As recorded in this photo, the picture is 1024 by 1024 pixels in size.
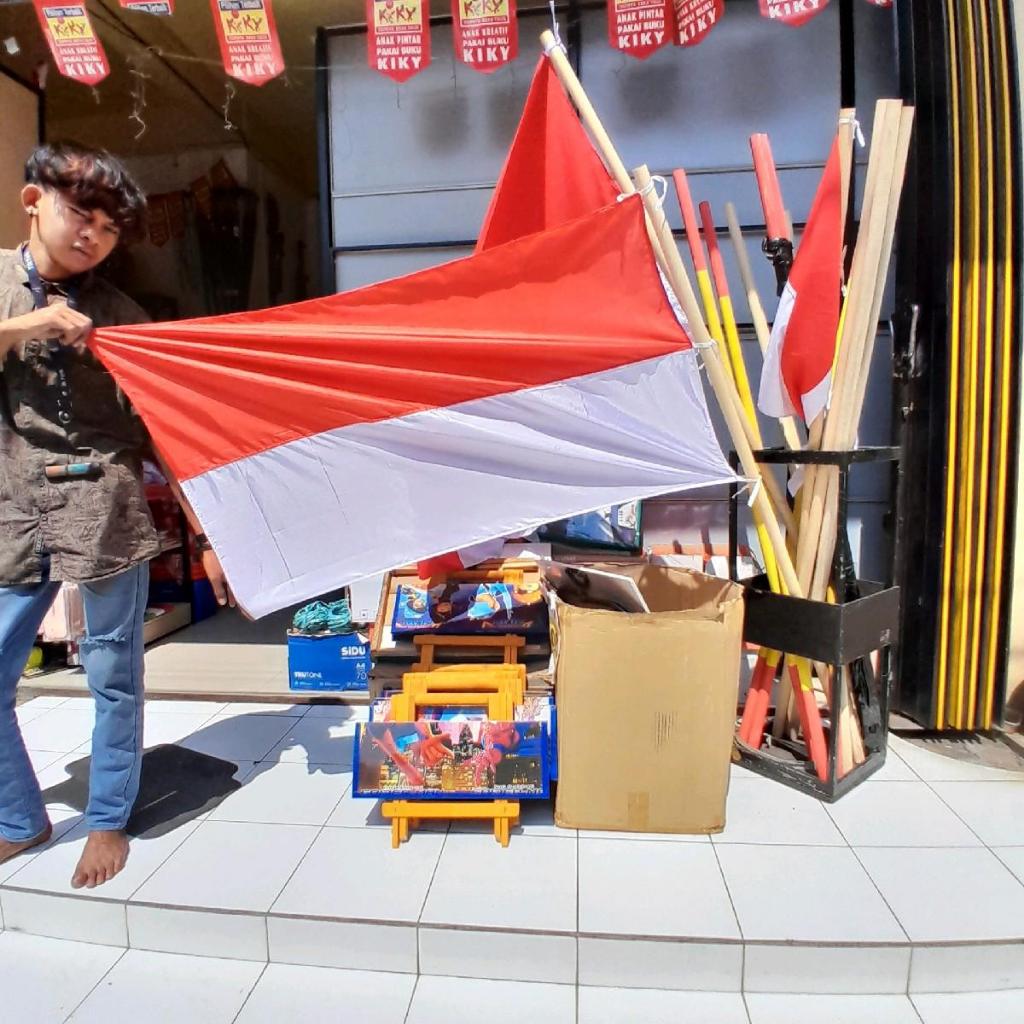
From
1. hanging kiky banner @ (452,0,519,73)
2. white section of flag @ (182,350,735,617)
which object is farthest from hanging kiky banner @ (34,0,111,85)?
white section of flag @ (182,350,735,617)

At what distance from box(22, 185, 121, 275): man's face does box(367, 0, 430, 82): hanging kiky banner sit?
1.73 metres

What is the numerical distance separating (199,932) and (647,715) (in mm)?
1452

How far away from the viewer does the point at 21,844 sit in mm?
2160

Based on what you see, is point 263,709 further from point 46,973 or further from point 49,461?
point 49,461

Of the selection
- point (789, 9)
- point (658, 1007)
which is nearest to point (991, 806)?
point (658, 1007)

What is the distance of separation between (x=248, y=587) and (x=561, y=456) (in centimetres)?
100

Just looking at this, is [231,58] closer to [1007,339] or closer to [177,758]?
[177,758]

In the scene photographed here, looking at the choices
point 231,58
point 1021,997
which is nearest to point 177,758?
point 1021,997

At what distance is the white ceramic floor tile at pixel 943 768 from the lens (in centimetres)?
253

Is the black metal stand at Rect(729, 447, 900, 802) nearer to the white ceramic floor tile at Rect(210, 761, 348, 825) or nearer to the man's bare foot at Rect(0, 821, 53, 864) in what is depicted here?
the white ceramic floor tile at Rect(210, 761, 348, 825)

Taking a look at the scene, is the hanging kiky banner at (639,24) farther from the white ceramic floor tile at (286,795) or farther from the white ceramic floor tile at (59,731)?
the white ceramic floor tile at (59,731)

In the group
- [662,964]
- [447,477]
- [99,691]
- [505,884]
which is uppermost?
[447,477]

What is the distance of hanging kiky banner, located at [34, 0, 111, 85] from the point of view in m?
3.13

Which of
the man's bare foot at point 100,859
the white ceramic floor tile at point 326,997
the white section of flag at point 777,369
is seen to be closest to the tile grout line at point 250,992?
the white ceramic floor tile at point 326,997
